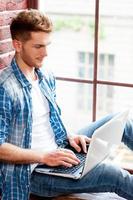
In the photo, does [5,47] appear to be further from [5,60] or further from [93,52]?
[93,52]

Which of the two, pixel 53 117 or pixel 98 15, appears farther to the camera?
pixel 98 15

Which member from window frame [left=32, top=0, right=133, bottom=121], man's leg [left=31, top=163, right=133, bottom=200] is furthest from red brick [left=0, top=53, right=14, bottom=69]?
man's leg [left=31, top=163, right=133, bottom=200]

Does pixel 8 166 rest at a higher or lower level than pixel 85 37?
lower

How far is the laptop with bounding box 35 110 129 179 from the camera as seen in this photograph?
1.67 m

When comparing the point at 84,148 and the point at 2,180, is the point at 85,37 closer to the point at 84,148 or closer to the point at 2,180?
the point at 84,148

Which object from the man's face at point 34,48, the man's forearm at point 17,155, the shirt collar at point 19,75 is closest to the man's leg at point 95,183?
the man's forearm at point 17,155

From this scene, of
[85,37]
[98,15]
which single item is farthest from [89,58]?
[98,15]

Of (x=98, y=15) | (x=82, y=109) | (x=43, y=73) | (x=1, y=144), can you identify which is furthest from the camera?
(x=82, y=109)

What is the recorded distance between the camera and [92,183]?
1.78 m

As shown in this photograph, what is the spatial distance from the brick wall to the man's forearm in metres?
0.51

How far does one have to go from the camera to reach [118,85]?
2.28m

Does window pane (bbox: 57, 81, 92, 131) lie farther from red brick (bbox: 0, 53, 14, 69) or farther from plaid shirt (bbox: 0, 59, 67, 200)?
plaid shirt (bbox: 0, 59, 67, 200)

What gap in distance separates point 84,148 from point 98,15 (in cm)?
71

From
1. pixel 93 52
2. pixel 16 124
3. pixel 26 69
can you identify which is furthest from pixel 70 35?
pixel 16 124
